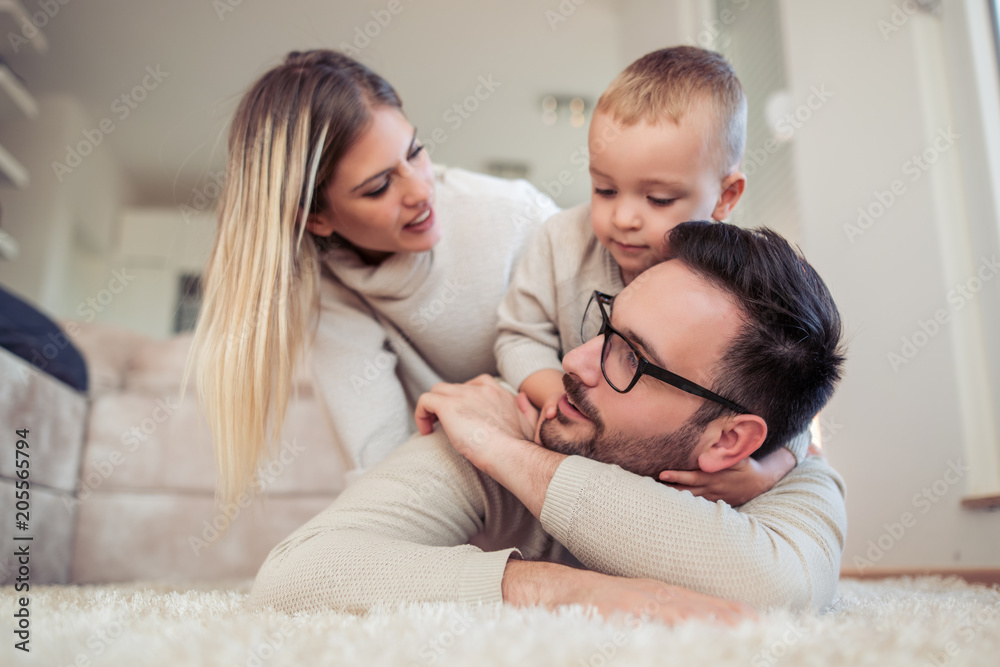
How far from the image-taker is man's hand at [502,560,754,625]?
775 millimetres

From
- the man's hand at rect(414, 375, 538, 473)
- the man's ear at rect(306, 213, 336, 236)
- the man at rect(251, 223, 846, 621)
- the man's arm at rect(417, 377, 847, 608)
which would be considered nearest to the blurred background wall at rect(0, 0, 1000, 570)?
the man's ear at rect(306, 213, 336, 236)

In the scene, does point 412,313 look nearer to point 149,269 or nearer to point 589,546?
point 589,546

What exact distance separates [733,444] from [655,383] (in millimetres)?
150

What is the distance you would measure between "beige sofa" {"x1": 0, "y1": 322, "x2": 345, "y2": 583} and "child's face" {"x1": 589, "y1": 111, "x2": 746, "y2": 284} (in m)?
1.34

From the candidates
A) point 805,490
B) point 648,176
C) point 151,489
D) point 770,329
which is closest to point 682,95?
point 648,176

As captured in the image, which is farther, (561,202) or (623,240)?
(561,202)

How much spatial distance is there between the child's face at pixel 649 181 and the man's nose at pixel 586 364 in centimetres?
29

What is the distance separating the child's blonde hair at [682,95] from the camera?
4.17ft

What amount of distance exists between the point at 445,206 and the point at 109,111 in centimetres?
450

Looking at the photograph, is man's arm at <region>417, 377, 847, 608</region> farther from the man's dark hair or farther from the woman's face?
the woman's face

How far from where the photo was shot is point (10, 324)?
2.16 meters

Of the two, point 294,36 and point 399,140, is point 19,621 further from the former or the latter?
point 294,36

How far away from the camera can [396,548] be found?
92 centimetres

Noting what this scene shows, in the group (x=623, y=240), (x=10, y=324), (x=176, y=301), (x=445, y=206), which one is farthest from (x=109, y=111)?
(x=623, y=240)
